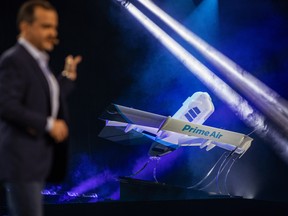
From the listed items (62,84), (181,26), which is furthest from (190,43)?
(62,84)

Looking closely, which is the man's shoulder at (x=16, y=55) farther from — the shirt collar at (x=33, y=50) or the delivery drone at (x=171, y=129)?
the delivery drone at (x=171, y=129)

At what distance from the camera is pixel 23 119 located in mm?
1477

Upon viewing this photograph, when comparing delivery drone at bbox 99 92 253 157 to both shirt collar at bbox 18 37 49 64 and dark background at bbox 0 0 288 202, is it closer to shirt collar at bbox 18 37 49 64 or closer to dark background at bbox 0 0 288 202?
dark background at bbox 0 0 288 202

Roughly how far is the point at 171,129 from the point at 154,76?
65.9 inches

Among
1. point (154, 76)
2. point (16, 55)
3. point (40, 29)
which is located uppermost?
point (154, 76)

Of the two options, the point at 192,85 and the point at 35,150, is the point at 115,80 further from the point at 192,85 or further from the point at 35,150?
the point at 35,150

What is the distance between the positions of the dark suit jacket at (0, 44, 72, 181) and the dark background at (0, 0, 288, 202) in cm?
374

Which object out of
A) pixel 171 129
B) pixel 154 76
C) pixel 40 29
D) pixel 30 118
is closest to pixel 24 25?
pixel 40 29

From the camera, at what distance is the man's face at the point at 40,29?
161 centimetres

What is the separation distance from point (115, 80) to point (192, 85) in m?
0.94

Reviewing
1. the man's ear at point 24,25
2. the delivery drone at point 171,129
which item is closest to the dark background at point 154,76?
the delivery drone at point 171,129

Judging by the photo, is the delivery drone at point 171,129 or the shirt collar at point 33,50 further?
the delivery drone at point 171,129

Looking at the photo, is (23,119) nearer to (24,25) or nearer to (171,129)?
(24,25)

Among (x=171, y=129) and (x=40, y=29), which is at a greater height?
(x=171, y=129)
